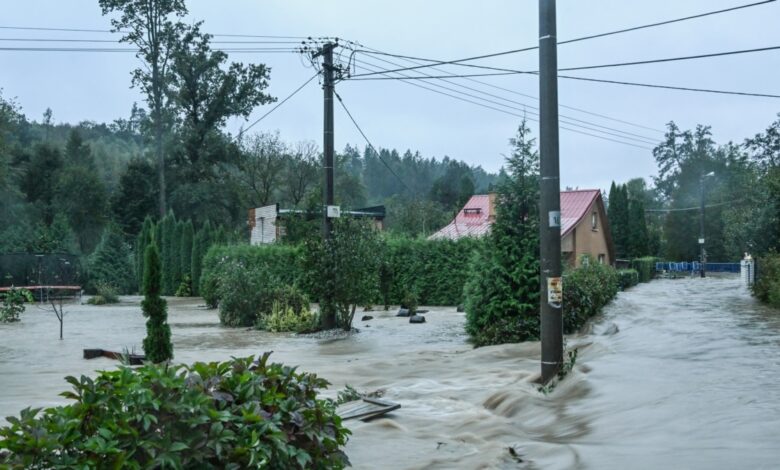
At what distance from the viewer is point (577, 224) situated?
44.2m

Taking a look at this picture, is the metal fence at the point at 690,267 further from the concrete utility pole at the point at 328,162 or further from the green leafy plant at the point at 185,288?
the concrete utility pole at the point at 328,162

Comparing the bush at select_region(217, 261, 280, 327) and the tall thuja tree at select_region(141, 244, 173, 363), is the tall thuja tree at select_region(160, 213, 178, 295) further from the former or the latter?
the tall thuja tree at select_region(141, 244, 173, 363)

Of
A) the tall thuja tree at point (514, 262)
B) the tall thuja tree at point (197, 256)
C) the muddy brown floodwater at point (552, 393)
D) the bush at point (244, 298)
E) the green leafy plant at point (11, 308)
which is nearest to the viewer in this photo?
the muddy brown floodwater at point (552, 393)

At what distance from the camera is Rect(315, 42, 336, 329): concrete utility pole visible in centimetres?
1956

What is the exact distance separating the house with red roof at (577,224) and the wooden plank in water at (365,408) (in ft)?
106

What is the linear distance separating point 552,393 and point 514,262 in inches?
218

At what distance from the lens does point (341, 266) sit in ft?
63.5

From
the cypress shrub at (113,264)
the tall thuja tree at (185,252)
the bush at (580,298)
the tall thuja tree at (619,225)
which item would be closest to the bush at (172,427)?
the bush at (580,298)

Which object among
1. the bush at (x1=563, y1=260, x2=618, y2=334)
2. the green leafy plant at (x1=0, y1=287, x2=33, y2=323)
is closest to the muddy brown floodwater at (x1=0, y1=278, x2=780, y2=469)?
the bush at (x1=563, y1=260, x2=618, y2=334)

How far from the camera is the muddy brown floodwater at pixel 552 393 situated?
707cm

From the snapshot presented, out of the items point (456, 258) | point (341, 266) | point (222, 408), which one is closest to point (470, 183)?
point (456, 258)

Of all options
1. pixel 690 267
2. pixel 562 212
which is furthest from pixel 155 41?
pixel 690 267

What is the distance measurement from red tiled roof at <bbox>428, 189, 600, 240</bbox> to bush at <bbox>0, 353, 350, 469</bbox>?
3556 centimetres

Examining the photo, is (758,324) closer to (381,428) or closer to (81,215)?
(381,428)
